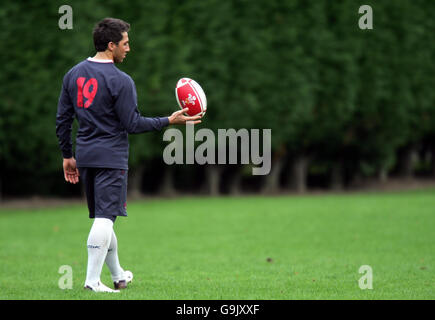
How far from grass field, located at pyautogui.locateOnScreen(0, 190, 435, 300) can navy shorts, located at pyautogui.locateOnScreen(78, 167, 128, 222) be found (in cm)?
74

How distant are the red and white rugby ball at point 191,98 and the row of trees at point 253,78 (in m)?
12.1

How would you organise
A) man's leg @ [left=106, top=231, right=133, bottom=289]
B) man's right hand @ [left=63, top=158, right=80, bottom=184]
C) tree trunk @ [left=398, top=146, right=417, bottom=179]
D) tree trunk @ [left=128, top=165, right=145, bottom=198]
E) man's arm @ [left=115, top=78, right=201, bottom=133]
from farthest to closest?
tree trunk @ [left=398, top=146, right=417, bottom=179]
tree trunk @ [left=128, top=165, right=145, bottom=198]
man's leg @ [left=106, top=231, right=133, bottom=289]
man's right hand @ [left=63, top=158, right=80, bottom=184]
man's arm @ [left=115, top=78, right=201, bottom=133]

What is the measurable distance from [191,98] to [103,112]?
0.93 meters

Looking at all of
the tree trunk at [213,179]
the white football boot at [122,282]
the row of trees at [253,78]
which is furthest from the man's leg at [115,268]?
the tree trunk at [213,179]

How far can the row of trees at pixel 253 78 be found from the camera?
59.4 feet

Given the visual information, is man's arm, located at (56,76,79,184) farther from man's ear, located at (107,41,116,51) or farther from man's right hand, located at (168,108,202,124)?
man's right hand, located at (168,108,202,124)

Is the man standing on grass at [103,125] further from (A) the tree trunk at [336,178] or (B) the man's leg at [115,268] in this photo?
(A) the tree trunk at [336,178]

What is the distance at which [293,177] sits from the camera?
81.0 feet

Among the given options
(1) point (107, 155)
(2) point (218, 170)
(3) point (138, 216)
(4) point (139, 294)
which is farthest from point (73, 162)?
(2) point (218, 170)

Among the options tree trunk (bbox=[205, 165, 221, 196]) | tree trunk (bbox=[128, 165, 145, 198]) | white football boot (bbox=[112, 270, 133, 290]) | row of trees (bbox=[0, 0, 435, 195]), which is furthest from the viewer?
tree trunk (bbox=[205, 165, 221, 196])

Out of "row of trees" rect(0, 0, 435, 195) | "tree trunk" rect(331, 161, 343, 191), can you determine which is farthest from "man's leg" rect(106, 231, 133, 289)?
"tree trunk" rect(331, 161, 343, 191)

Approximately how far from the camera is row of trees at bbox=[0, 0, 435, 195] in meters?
18.1

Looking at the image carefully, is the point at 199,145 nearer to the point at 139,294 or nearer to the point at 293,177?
the point at 293,177

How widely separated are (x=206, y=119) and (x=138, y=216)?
17.5 feet
